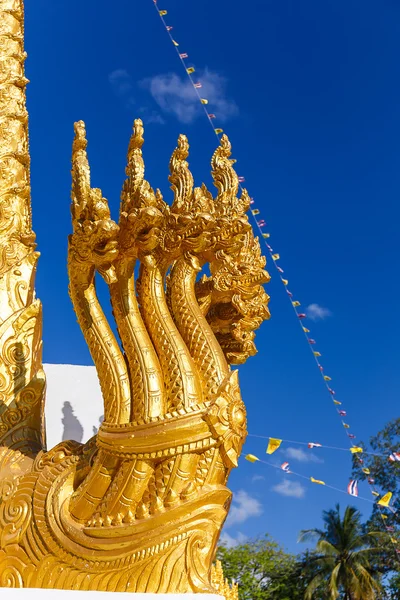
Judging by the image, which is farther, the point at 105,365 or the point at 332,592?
the point at 332,592

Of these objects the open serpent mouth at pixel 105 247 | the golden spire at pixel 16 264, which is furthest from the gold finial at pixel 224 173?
the golden spire at pixel 16 264

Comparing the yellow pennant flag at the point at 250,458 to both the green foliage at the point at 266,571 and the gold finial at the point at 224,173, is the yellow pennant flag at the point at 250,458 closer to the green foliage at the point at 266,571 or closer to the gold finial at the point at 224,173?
the gold finial at the point at 224,173

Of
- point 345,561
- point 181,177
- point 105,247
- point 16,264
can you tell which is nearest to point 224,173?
point 181,177

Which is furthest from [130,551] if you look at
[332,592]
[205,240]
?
[332,592]

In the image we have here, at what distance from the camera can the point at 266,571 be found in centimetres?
2081

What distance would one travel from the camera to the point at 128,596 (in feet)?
12.0

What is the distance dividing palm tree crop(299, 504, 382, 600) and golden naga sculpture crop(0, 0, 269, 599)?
16.3 m

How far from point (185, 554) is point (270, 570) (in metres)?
18.7

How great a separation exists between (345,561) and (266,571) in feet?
9.00

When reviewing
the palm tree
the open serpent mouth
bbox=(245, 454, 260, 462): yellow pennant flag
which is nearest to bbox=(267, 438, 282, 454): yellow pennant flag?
bbox=(245, 454, 260, 462): yellow pennant flag

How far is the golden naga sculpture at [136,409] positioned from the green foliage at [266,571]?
16565 mm

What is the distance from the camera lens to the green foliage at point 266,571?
20.0 metres

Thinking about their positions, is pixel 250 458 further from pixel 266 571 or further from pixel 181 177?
pixel 266 571

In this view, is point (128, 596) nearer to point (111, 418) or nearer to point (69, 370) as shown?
point (111, 418)
